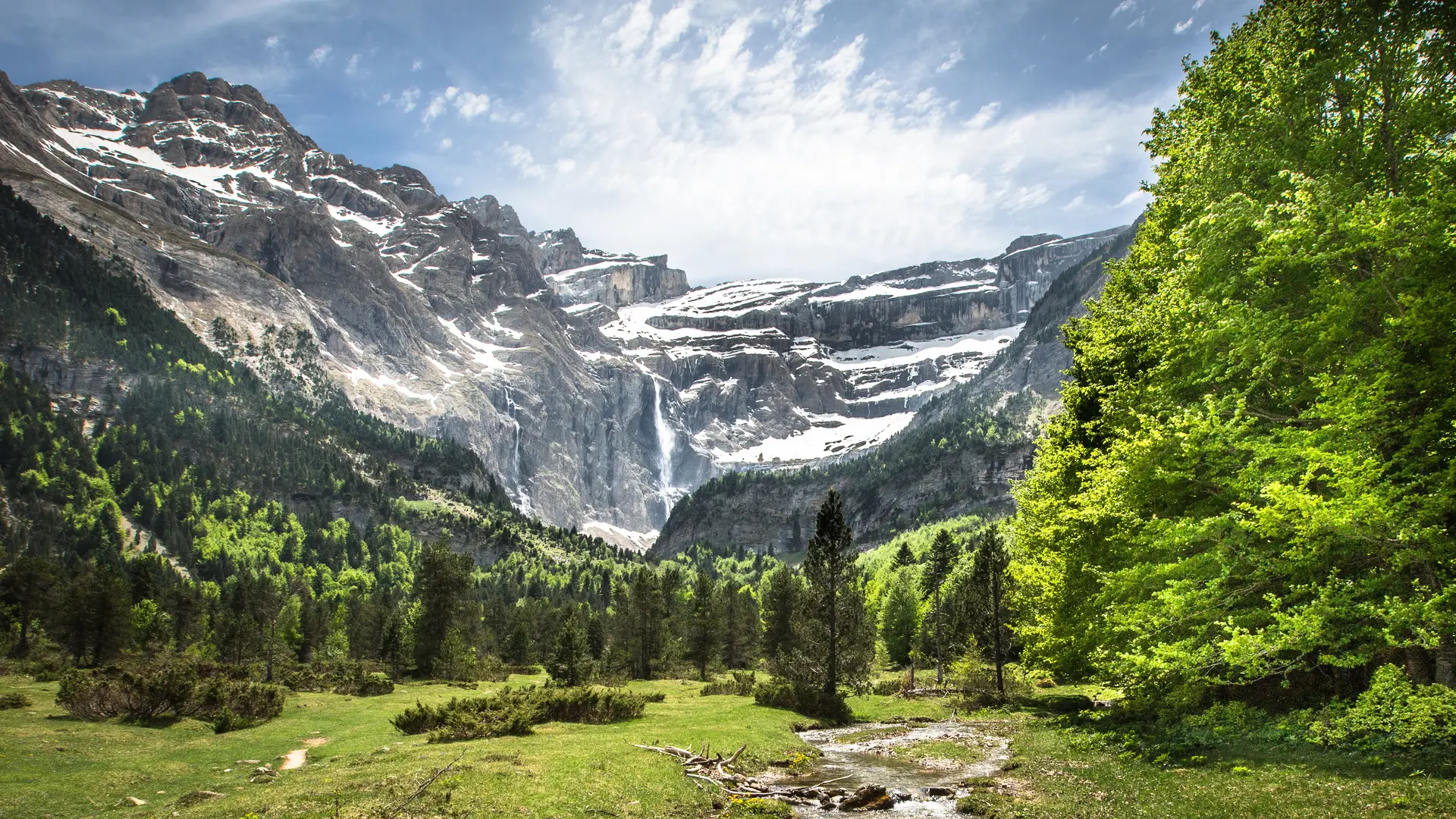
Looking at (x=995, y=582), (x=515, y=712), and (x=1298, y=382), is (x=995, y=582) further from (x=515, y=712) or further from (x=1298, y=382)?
(x=1298, y=382)

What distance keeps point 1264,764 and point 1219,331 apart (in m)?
10.3

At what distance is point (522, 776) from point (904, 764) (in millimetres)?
15089

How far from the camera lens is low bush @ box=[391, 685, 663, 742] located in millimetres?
32906

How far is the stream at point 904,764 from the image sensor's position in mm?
21453

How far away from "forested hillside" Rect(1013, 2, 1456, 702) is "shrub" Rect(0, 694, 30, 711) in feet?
155

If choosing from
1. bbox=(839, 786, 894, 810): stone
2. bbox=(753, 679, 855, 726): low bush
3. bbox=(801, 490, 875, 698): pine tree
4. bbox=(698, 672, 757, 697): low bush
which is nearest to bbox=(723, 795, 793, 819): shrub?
bbox=(839, 786, 894, 810): stone

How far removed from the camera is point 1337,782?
14047 millimetres

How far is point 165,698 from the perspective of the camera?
3325 cm

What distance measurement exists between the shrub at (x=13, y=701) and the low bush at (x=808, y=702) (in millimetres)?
39439

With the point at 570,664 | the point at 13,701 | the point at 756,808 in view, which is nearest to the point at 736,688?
the point at 570,664

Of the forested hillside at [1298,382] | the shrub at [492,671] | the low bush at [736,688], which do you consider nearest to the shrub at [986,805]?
the forested hillside at [1298,382]

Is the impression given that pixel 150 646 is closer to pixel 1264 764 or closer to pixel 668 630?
pixel 668 630

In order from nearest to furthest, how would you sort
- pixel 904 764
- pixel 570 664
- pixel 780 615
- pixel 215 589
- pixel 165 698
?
1. pixel 904 764
2. pixel 165 698
3. pixel 570 664
4. pixel 780 615
5. pixel 215 589

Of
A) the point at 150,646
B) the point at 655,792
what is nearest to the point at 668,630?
the point at 150,646
